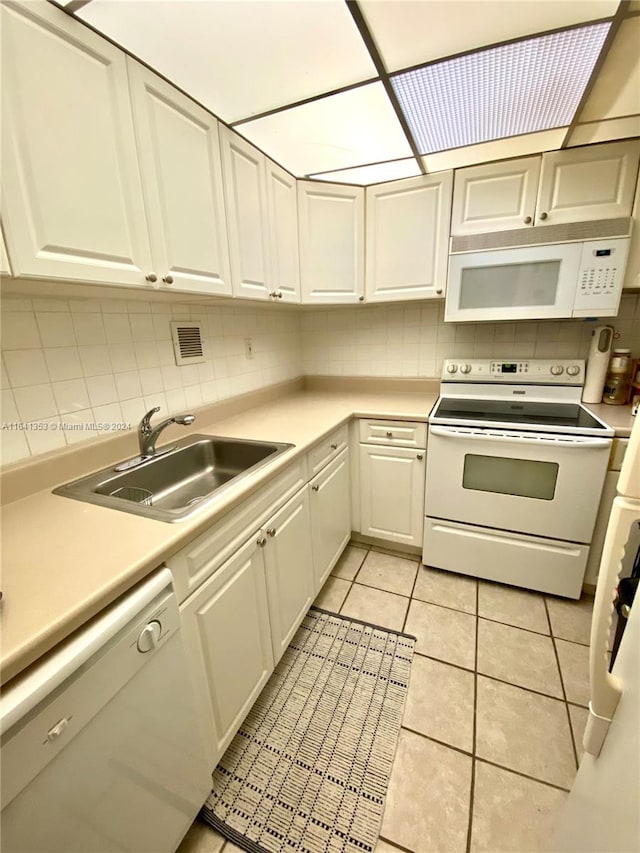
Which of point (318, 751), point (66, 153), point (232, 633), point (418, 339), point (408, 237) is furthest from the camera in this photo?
point (418, 339)

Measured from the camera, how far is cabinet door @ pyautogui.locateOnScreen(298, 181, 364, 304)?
6.21 ft

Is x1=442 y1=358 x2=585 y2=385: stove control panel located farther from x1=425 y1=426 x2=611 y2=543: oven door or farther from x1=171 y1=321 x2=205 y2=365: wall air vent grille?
x1=171 y1=321 x2=205 y2=365: wall air vent grille

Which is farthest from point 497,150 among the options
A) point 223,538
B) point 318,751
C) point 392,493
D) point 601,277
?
point 318,751

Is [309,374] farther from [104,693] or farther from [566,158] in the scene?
[104,693]

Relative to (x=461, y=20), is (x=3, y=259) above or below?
below

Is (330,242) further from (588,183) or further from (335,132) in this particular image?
(588,183)

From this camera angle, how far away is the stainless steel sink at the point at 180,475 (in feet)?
3.58

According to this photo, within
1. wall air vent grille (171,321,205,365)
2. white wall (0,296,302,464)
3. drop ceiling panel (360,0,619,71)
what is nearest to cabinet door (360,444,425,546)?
white wall (0,296,302,464)

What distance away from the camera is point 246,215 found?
148 cm

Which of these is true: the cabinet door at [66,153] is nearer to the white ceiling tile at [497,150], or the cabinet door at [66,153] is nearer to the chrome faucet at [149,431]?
the chrome faucet at [149,431]

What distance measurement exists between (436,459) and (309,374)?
1.21 m

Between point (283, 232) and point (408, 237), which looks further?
point (408, 237)

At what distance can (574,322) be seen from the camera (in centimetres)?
192

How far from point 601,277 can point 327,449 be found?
4.84 ft
